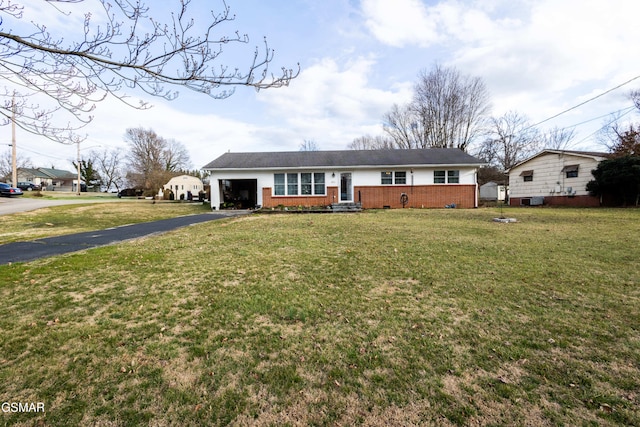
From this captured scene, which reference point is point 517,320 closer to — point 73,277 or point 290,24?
point 290,24

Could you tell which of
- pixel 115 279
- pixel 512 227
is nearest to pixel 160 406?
pixel 115 279

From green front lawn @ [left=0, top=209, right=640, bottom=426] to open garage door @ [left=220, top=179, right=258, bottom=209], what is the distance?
51.5 ft

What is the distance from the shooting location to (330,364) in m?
2.49

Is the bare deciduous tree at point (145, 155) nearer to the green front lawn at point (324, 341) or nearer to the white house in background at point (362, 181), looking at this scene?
the white house in background at point (362, 181)

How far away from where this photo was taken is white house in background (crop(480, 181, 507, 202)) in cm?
3659

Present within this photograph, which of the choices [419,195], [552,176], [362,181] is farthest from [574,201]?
[362,181]

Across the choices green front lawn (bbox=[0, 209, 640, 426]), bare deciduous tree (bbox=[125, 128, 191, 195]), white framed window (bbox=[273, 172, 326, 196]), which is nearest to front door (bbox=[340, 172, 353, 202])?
white framed window (bbox=[273, 172, 326, 196])

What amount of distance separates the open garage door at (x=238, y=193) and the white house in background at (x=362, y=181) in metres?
0.82

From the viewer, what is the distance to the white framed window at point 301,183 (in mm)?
19859

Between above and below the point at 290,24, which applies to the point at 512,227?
below

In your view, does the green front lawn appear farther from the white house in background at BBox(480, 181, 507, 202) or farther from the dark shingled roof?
the white house in background at BBox(480, 181, 507, 202)

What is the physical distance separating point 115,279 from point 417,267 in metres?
5.14

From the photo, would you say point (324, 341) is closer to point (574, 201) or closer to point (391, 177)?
point (391, 177)

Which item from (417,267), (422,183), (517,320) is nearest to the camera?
(517,320)
